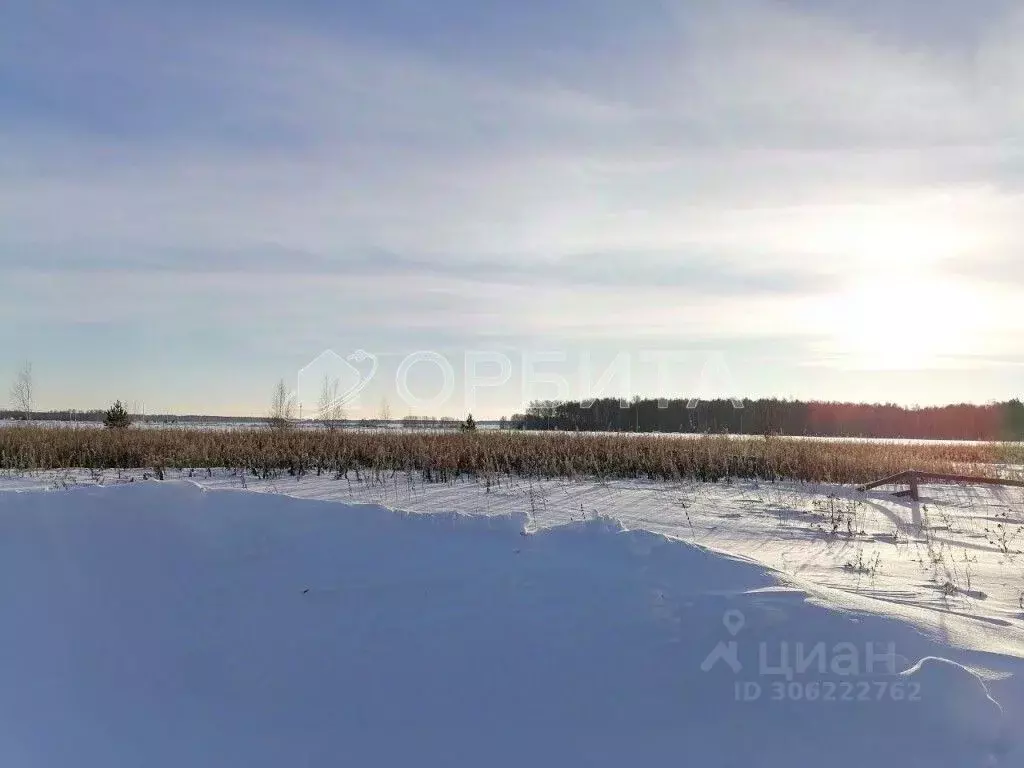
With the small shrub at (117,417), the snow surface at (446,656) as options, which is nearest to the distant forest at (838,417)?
the small shrub at (117,417)

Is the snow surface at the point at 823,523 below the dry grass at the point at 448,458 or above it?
below

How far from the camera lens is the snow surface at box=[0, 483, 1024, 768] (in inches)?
144

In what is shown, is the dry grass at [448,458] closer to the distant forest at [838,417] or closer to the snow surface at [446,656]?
the snow surface at [446,656]

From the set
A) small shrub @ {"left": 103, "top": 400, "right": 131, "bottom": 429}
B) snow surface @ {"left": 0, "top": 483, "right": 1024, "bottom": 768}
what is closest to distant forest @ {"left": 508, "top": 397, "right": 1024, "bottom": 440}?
small shrub @ {"left": 103, "top": 400, "right": 131, "bottom": 429}

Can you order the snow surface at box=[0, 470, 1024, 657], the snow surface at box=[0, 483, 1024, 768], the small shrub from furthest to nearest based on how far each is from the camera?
1. the small shrub
2. the snow surface at box=[0, 470, 1024, 657]
3. the snow surface at box=[0, 483, 1024, 768]

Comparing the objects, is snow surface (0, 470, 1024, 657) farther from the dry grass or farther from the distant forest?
the distant forest

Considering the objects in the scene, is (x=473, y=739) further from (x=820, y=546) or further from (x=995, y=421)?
(x=995, y=421)

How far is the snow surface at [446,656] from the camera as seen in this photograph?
365 centimetres

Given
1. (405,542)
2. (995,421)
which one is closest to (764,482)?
(405,542)

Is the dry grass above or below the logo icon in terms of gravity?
above

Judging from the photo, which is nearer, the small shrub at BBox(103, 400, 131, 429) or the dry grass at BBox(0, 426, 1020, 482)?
the dry grass at BBox(0, 426, 1020, 482)

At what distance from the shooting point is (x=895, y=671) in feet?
12.7

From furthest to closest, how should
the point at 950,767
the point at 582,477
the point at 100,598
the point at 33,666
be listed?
the point at 582,477 < the point at 100,598 < the point at 33,666 < the point at 950,767

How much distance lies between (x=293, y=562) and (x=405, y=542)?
79 cm
